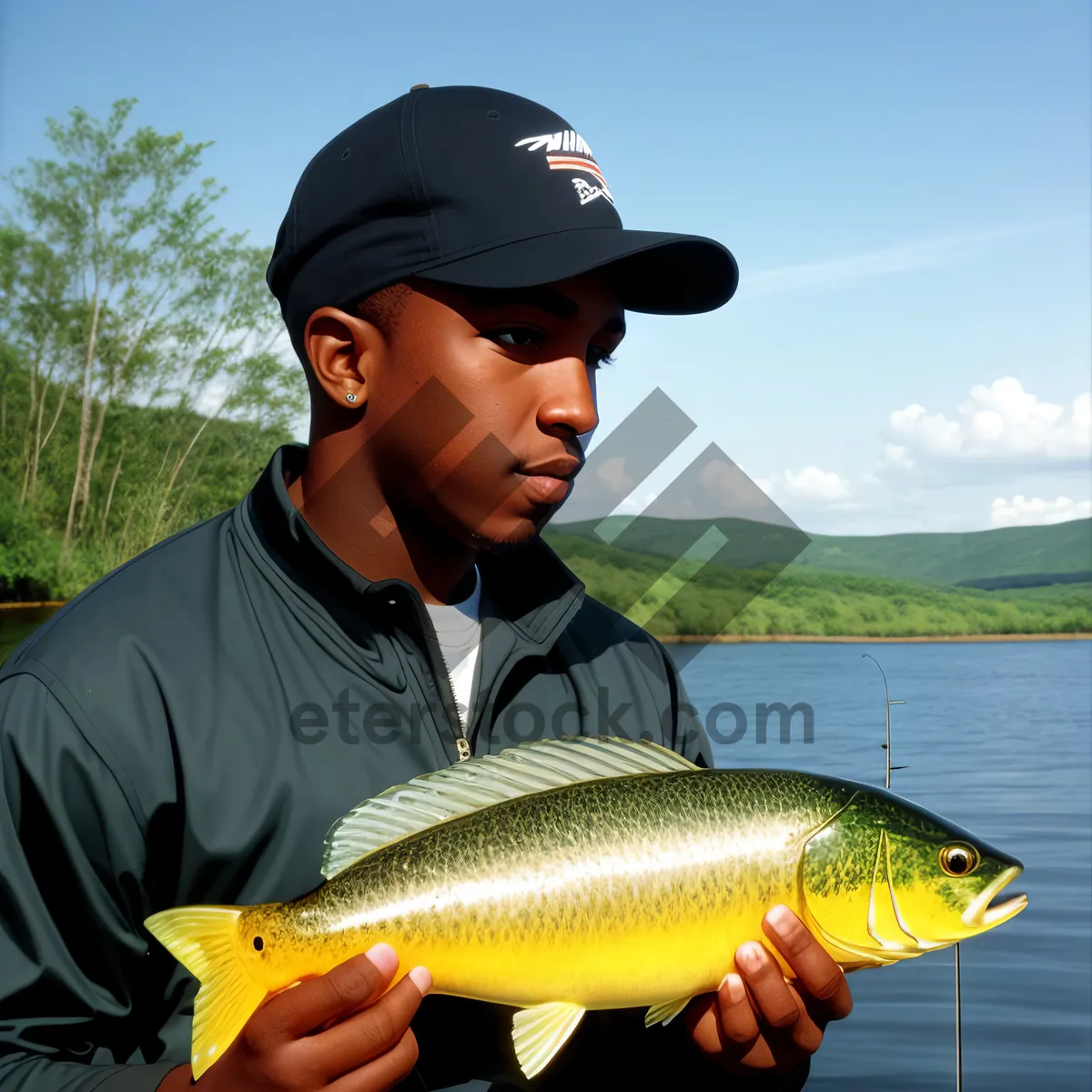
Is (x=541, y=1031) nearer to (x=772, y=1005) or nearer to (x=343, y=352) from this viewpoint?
(x=772, y=1005)

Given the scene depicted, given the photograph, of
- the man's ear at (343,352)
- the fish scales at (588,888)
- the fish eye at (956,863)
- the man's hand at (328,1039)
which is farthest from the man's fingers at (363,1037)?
the man's ear at (343,352)

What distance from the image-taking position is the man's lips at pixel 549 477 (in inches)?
105

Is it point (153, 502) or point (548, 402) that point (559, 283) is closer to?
point (548, 402)

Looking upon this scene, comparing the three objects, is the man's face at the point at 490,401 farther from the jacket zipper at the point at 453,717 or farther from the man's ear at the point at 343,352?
the jacket zipper at the point at 453,717

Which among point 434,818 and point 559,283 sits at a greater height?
point 559,283

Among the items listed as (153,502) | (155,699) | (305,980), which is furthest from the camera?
(153,502)

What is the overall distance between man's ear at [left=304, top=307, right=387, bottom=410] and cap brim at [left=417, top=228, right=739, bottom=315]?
25cm

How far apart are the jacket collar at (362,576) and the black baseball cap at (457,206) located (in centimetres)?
49

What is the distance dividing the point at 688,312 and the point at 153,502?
34762mm

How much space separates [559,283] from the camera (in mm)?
2721

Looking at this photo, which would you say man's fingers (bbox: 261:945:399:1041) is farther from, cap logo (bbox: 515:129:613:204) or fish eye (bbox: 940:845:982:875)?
cap logo (bbox: 515:129:613:204)

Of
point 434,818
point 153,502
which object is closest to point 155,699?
point 434,818

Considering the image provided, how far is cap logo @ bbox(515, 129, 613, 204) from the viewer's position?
2785 mm

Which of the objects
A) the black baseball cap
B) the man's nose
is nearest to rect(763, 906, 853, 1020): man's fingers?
the man's nose
